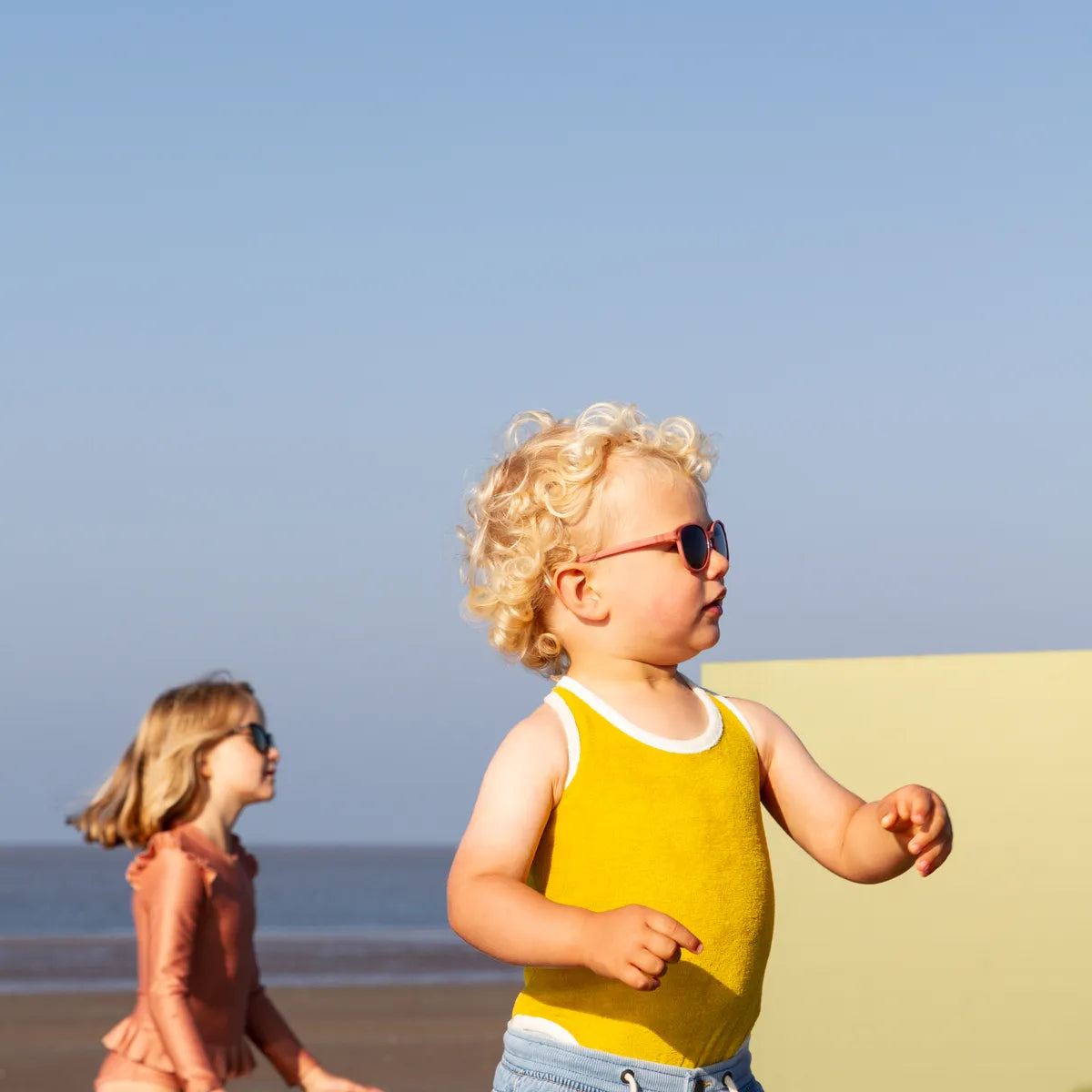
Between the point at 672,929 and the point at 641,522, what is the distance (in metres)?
0.81

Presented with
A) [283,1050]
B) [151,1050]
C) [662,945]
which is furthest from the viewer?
[283,1050]

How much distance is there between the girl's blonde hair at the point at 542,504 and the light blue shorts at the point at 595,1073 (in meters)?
0.67

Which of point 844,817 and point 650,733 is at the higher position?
point 650,733

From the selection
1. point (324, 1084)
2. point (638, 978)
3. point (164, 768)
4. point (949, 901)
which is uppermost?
point (638, 978)

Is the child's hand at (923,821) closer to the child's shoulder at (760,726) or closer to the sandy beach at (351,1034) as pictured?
the child's shoulder at (760,726)

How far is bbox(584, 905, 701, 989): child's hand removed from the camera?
1865mm

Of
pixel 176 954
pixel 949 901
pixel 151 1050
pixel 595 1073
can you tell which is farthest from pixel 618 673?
pixel 949 901

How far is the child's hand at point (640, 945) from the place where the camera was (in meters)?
1.87

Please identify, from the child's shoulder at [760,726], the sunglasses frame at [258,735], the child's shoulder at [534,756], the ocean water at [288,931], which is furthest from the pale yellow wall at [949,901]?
the ocean water at [288,931]

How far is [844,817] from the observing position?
247 cm

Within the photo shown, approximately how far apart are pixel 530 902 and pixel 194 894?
1920 mm

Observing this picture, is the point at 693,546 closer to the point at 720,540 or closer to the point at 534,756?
the point at 720,540

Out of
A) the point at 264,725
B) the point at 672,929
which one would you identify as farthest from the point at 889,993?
the point at 672,929

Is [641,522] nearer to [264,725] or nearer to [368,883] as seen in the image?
[264,725]
